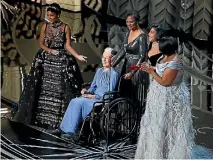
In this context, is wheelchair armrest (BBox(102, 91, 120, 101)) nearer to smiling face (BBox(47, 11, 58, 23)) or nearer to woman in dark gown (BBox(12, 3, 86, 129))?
woman in dark gown (BBox(12, 3, 86, 129))

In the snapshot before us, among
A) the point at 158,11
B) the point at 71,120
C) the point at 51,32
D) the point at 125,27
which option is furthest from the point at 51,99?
the point at 158,11

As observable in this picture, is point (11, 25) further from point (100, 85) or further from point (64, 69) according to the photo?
point (100, 85)

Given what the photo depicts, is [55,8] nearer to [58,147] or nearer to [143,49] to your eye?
[143,49]

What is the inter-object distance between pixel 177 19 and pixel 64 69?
0.98 metres

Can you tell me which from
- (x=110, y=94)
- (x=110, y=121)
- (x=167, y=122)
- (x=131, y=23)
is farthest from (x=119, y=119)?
Result: (x=131, y=23)

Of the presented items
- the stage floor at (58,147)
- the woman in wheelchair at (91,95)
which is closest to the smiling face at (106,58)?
the woman in wheelchair at (91,95)

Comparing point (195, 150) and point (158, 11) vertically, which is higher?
point (158, 11)

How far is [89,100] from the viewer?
357 centimetres

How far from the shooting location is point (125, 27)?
3572 millimetres

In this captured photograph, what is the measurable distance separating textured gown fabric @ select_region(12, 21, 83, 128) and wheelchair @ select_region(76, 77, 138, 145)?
250mm

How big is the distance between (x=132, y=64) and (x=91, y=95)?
0.40 m

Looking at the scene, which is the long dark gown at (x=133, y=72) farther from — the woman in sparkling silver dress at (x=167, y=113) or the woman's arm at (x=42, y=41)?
the woman's arm at (x=42, y=41)

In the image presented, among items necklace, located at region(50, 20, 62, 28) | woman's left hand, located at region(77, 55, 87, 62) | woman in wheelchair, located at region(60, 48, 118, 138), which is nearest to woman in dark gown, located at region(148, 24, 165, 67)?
woman in wheelchair, located at region(60, 48, 118, 138)

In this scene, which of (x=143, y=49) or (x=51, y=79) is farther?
(x=51, y=79)
